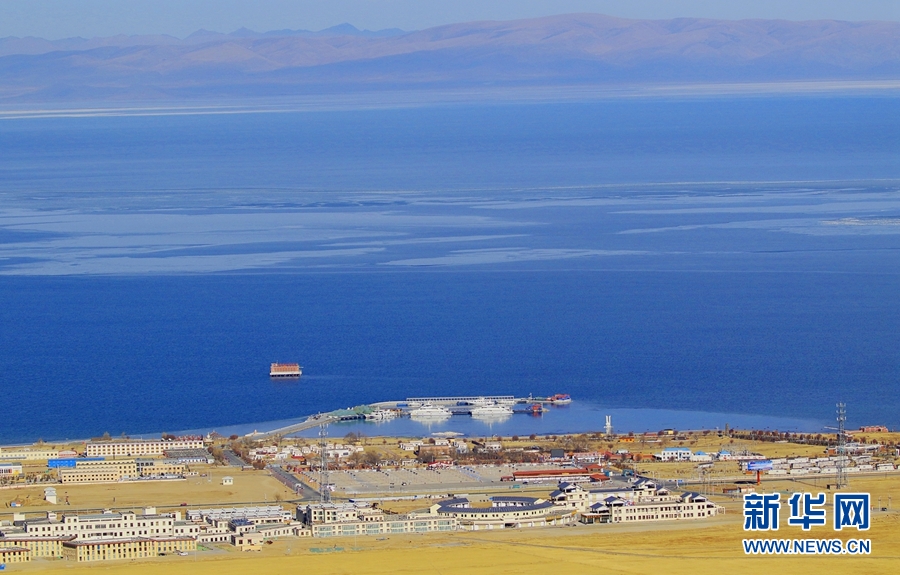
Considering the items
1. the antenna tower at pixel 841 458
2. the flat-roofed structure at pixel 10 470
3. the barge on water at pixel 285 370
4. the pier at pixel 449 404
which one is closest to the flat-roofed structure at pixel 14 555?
the flat-roofed structure at pixel 10 470

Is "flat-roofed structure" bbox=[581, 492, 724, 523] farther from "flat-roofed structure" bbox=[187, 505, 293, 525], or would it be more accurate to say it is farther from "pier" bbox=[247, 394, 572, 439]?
"pier" bbox=[247, 394, 572, 439]

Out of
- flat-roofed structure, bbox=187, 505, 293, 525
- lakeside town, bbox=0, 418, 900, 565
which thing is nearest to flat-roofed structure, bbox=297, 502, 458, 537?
lakeside town, bbox=0, 418, 900, 565

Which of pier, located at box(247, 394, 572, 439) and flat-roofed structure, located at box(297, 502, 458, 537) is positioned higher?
pier, located at box(247, 394, 572, 439)

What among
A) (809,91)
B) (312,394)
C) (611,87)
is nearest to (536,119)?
(809,91)

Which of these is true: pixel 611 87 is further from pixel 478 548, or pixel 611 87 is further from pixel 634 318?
pixel 478 548

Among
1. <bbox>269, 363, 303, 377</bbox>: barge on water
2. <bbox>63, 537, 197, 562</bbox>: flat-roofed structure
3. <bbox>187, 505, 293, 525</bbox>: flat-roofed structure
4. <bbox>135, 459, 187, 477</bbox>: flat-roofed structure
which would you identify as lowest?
<bbox>63, 537, 197, 562</bbox>: flat-roofed structure

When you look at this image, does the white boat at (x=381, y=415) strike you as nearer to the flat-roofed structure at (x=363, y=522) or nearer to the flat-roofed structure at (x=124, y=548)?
the flat-roofed structure at (x=363, y=522)
